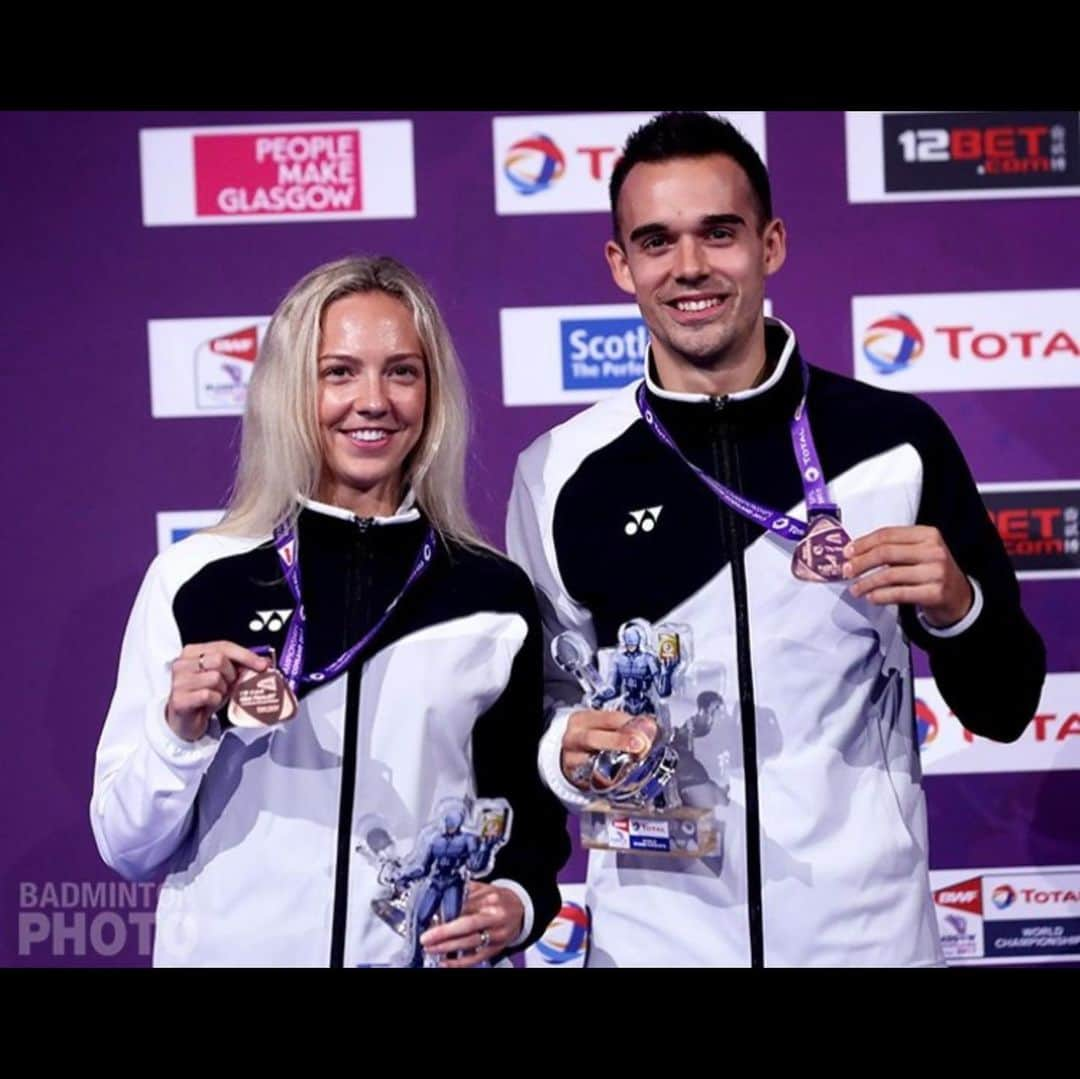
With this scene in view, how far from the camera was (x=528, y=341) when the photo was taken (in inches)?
116

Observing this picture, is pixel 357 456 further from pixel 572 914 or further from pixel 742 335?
pixel 572 914

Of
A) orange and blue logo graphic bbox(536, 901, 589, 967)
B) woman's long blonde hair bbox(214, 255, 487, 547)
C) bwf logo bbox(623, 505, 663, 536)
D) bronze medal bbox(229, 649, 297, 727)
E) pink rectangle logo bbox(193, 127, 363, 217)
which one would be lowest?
orange and blue logo graphic bbox(536, 901, 589, 967)

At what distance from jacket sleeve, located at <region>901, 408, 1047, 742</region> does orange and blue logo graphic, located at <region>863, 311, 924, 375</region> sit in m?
0.63

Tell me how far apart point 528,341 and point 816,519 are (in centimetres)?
96

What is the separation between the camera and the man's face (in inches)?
90.6

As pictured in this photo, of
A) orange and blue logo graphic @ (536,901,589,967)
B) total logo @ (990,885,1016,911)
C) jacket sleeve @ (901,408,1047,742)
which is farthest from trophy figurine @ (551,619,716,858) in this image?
total logo @ (990,885,1016,911)

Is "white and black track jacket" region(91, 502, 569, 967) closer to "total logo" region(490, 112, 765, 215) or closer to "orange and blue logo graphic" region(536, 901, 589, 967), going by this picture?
"orange and blue logo graphic" region(536, 901, 589, 967)

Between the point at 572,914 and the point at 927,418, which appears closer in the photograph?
the point at 927,418

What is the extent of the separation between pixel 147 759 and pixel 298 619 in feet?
1.08

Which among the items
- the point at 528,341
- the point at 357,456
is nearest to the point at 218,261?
the point at 528,341

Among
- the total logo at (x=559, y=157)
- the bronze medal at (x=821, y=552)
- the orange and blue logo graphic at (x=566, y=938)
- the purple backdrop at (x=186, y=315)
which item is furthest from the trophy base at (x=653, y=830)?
the total logo at (x=559, y=157)

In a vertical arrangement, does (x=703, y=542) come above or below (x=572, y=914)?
above
